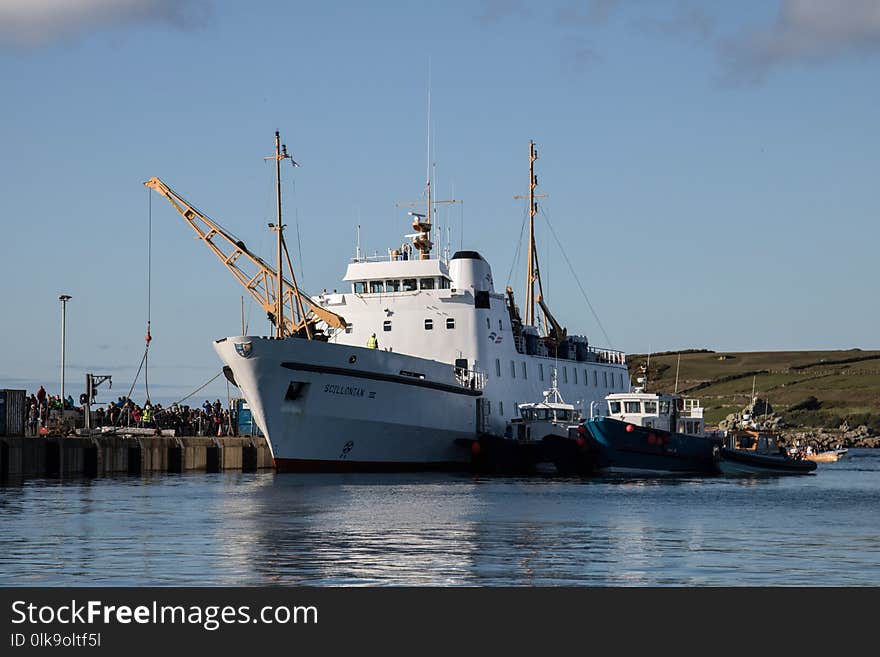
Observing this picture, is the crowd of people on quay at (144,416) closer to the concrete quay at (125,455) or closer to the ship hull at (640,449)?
the concrete quay at (125,455)

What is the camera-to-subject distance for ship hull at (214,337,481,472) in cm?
5278

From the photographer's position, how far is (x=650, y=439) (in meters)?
59.4

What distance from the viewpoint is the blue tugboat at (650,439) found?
58.7m

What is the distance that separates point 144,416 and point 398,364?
43.6 feet

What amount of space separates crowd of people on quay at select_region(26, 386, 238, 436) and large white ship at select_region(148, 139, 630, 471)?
5.90m

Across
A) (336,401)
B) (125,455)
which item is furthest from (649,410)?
(125,455)

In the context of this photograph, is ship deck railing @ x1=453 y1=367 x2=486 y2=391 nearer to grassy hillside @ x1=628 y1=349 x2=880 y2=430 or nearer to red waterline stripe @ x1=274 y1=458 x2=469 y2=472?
red waterline stripe @ x1=274 y1=458 x2=469 y2=472

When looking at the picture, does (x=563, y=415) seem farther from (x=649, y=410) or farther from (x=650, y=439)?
(x=650, y=439)

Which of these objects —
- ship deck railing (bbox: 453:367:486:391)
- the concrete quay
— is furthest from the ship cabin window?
the concrete quay
